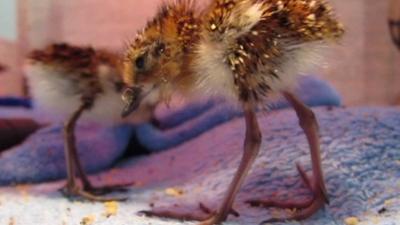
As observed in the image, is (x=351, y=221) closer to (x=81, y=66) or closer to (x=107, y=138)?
(x=81, y=66)

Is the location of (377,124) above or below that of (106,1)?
below

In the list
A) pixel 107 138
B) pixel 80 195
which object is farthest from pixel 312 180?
pixel 107 138

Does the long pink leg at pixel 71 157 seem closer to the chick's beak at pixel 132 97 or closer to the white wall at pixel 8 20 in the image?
the chick's beak at pixel 132 97

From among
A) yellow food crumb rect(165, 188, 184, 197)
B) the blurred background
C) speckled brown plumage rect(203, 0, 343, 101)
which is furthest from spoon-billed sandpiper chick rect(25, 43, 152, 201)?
the blurred background

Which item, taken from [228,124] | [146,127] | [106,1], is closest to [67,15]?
[106,1]

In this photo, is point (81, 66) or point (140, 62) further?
point (81, 66)

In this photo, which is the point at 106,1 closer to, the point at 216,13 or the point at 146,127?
the point at 146,127

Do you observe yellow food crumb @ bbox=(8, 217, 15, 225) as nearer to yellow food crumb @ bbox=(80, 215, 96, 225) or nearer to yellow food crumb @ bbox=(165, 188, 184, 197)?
yellow food crumb @ bbox=(80, 215, 96, 225)
